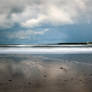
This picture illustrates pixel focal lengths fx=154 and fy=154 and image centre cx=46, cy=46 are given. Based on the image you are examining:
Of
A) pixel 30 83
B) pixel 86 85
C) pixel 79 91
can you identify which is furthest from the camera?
pixel 30 83

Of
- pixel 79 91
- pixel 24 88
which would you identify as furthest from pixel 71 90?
pixel 24 88

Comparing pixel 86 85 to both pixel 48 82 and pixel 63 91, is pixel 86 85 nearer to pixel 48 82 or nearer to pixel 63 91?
pixel 63 91

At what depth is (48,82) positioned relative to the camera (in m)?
4.38

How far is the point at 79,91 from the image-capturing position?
141 inches

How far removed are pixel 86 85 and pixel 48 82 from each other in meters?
1.05

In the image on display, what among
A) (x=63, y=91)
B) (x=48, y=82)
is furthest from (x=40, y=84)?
(x=63, y=91)

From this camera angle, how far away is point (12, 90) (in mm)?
3633

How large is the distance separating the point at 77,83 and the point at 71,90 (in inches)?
24.1

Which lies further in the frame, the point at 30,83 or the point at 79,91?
the point at 30,83

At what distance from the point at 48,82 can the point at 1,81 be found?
4.53 ft

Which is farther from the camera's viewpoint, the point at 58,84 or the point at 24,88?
the point at 58,84

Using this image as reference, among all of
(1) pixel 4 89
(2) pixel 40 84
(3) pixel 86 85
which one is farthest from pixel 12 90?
(3) pixel 86 85

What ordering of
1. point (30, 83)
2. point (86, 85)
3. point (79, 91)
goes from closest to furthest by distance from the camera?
point (79, 91) → point (86, 85) → point (30, 83)

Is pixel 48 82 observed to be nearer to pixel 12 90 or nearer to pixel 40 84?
pixel 40 84
